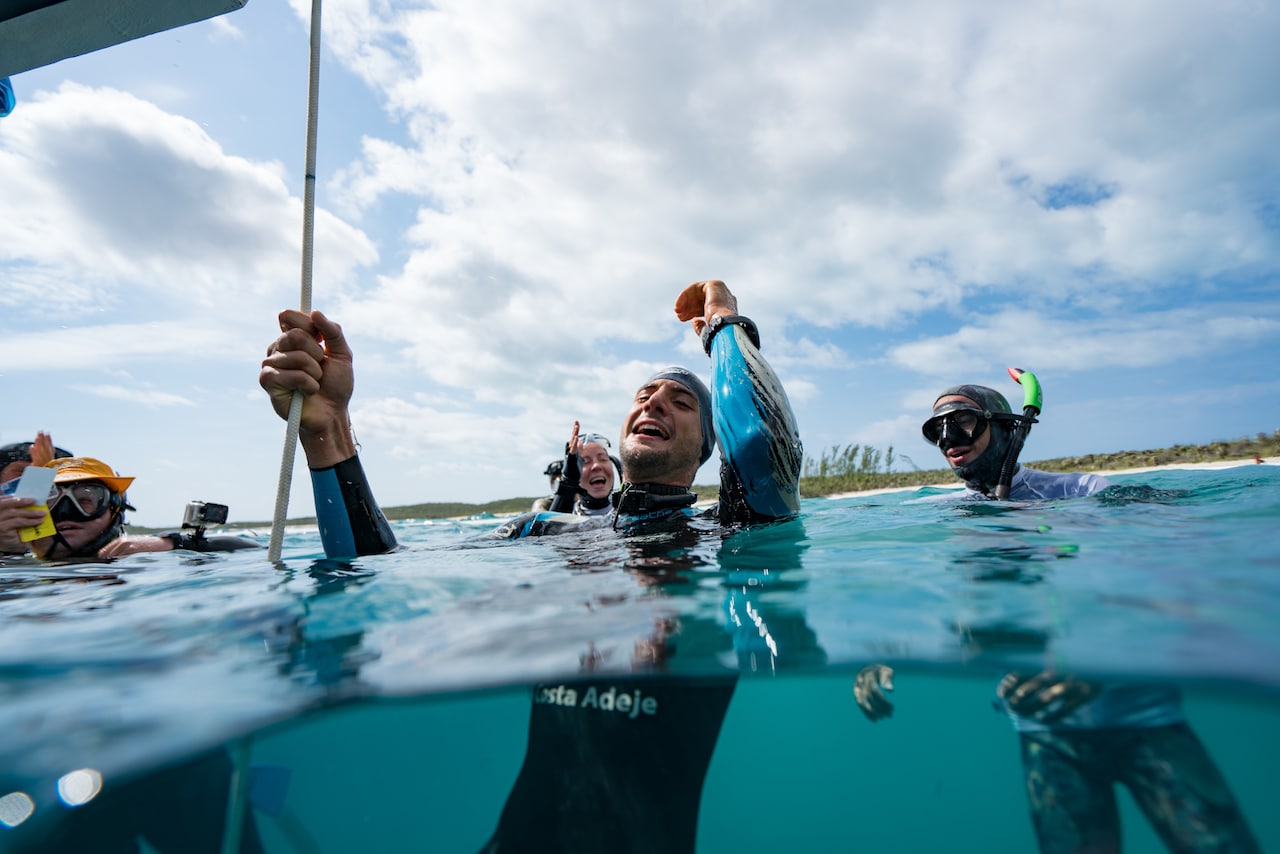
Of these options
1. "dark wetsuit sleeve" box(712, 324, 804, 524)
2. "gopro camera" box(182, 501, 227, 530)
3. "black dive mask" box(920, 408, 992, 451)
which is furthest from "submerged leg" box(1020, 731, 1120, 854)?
"gopro camera" box(182, 501, 227, 530)

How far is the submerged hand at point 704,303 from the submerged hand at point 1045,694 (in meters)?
2.95

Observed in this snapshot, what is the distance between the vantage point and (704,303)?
500 cm

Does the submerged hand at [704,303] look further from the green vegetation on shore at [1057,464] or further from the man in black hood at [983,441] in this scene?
the green vegetation on shore at [1057,464]

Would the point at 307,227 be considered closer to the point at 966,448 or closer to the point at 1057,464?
the point at 966,448

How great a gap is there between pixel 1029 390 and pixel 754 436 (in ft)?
12.7

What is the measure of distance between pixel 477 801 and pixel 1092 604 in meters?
13.0

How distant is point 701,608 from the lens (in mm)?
2736

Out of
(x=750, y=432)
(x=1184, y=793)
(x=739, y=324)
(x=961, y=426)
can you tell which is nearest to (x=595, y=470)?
(x=739, y=324)

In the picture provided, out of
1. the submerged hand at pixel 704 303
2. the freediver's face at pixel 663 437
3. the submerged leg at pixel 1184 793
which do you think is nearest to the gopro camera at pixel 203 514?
the freediver's face at pixel 663 437

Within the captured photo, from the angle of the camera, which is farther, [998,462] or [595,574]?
[998,462]

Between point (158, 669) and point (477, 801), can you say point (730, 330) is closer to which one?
point (158, 669)

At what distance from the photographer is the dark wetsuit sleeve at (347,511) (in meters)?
3.49

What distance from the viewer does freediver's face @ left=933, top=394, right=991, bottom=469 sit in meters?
5.96

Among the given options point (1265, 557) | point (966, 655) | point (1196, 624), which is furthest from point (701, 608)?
point (1265, 557)
